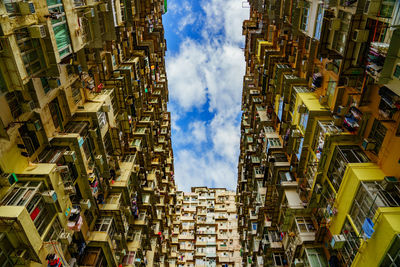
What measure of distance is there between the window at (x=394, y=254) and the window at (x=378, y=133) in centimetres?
624

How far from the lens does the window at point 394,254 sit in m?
9.80

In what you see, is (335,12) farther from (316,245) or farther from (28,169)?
(28,169)

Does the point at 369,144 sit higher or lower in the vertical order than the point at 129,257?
higher

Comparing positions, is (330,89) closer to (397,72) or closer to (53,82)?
(397,72)

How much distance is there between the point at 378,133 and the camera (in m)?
14.1

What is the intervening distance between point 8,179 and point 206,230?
5368 centimetres

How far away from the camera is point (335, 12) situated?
16391 mm

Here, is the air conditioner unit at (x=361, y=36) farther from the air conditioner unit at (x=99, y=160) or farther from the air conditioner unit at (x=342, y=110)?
the air conditioner unit at (x=99, y=160)

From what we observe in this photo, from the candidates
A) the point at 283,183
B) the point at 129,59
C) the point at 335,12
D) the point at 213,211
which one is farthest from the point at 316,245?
the point at 213,211

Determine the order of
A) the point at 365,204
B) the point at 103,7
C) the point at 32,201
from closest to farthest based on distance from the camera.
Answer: the point at 32,201 → the point at 365,204 → the point at 103,7

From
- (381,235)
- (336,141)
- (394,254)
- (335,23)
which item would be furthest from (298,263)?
(335,23)

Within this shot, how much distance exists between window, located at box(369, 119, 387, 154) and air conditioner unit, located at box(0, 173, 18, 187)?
74.3 feet

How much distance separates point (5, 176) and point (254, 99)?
3405 cm

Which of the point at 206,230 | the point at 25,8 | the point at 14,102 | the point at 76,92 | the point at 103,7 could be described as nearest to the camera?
the point at 25,8
